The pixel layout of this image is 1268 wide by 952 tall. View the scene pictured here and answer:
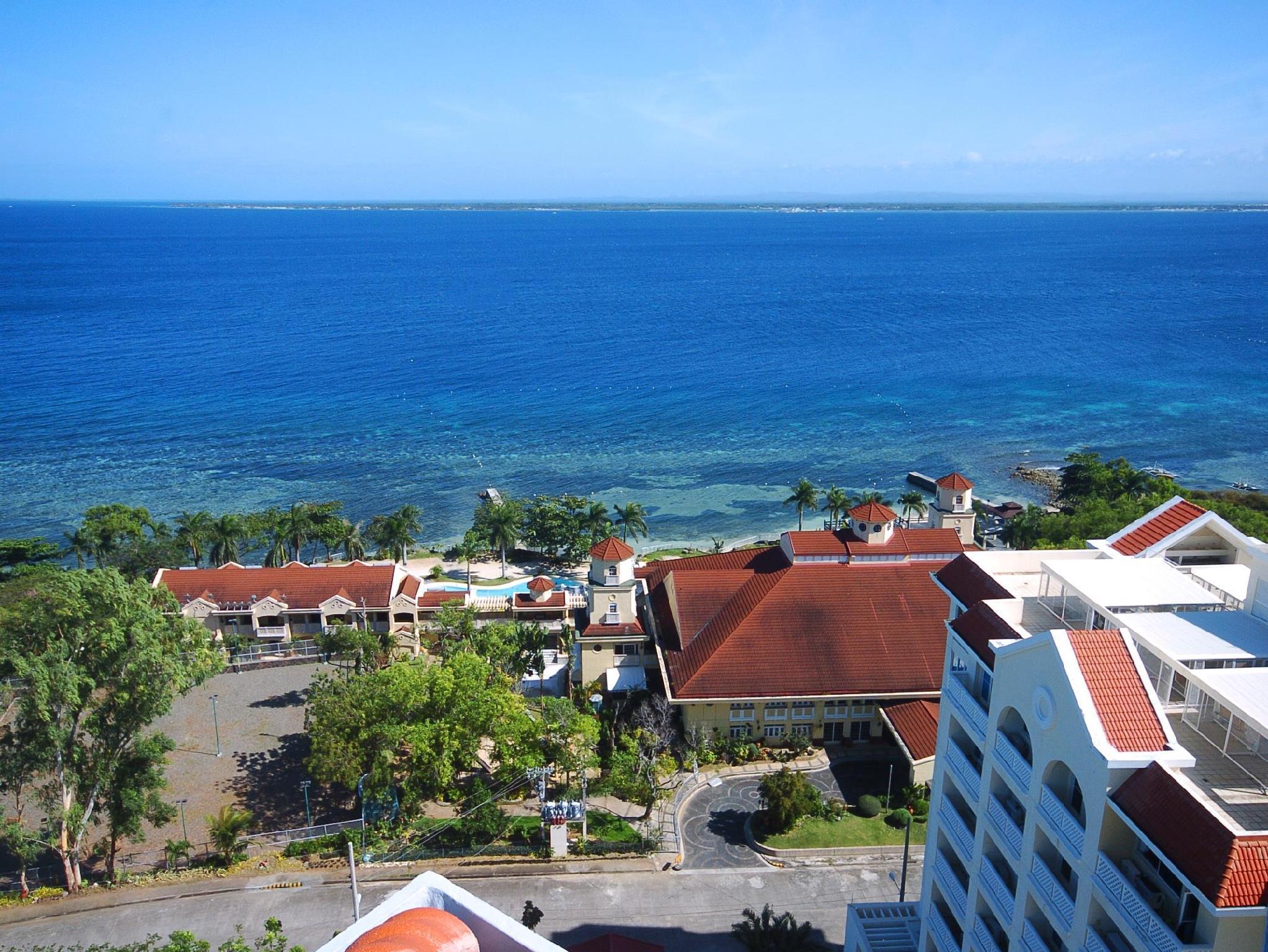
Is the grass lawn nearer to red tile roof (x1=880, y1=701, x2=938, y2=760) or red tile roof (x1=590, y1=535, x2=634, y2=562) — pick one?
red tile roof (x1=880, y1=701, x2=938, y2=760)

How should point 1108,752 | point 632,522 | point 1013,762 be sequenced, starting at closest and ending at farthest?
1. point 1108,752
2. point 1013,762
3. point 632,522

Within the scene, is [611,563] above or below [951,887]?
above

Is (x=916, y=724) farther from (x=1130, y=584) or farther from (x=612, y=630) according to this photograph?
A: (x=1130, y=584)

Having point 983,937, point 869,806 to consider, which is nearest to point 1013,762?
point 983,937

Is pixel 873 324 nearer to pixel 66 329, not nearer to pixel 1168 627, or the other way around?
pixel 66 329

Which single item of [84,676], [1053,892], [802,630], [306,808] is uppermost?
[1053,892]

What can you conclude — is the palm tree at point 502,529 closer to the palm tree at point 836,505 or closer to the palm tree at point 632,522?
the palm tree at point 632,522

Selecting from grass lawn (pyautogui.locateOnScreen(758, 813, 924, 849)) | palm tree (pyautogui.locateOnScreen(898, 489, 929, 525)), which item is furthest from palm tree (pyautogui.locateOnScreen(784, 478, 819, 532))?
grass lawn (pyautogui.locateOnScreen(758, 813, 924, 849))
